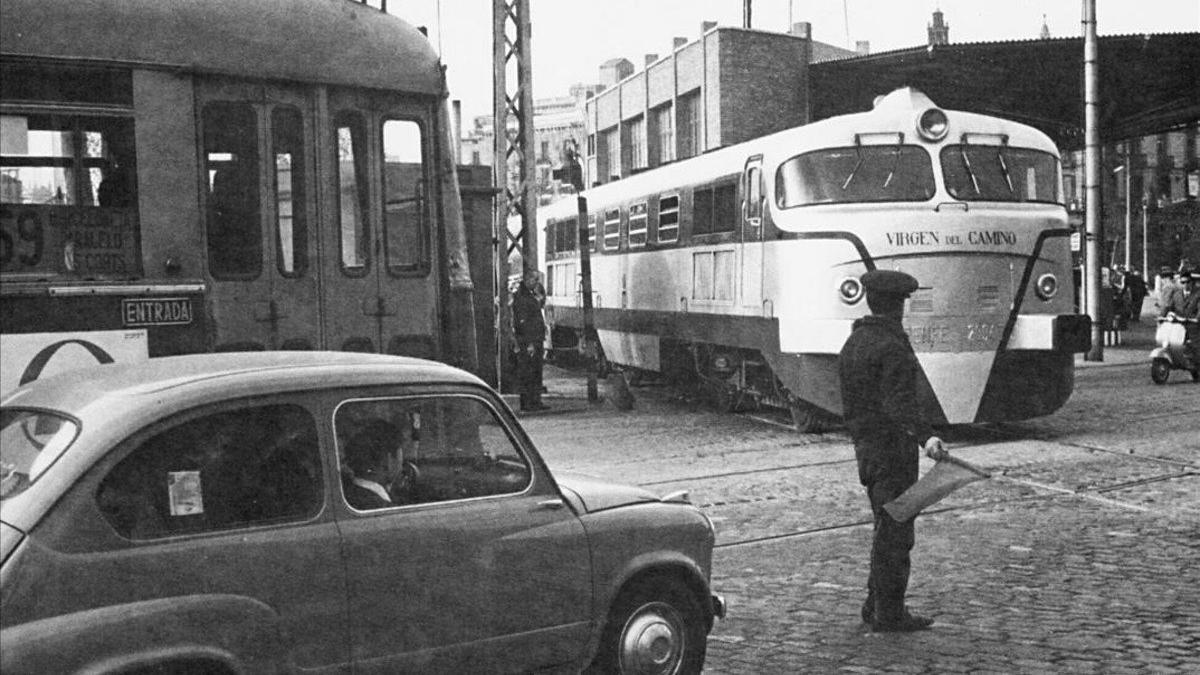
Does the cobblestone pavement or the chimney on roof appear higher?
the chimney on roof

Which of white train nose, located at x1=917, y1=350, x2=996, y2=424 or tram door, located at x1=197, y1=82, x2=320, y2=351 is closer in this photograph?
A: tram door, located at x1=197, y1=82, x2=320, y2=351

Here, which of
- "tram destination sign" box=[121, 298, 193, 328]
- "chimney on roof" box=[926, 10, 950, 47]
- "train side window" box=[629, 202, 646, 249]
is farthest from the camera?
"chimney on roof" box=[926, 10, 950, 47]

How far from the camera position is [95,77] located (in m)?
8.51

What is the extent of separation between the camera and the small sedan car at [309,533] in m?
4.01

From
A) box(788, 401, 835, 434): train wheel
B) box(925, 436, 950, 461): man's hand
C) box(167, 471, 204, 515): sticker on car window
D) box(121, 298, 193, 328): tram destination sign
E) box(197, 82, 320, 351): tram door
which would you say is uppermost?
box(197, 82, 320, 351): tram door

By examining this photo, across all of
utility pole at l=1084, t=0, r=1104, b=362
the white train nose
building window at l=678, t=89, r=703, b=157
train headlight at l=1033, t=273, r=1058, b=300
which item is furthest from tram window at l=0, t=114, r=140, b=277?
building window at l=678, t=89, r=703, b=157

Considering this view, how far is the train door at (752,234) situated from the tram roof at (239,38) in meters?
5.67

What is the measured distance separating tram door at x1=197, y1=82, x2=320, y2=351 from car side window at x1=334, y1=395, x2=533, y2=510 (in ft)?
14.9

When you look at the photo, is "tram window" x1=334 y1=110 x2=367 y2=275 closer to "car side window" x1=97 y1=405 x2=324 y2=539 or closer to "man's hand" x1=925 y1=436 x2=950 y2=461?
"man's hand" x1=925 y1=436 x2=950 y2=461

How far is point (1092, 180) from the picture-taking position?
24.5 metres

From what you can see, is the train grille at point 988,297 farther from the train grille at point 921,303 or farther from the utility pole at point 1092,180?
the utility pole at point 1092,180

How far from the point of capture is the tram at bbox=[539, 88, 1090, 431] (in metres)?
13.9

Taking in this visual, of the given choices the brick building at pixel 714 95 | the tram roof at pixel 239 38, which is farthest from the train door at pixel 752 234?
the brick building at pixel 714 95

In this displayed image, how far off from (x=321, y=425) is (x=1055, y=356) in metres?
11.2
